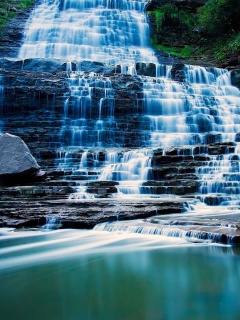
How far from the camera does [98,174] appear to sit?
13.0 meters

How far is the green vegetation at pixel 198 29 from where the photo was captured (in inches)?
1045

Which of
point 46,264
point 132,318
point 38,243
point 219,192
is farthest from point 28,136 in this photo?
point 132,318

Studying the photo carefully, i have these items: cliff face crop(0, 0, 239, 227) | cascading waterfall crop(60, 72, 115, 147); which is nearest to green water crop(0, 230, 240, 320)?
cliff face crop(0, 0, 239, 227)

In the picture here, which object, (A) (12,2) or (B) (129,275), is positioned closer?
(B) (129,275)

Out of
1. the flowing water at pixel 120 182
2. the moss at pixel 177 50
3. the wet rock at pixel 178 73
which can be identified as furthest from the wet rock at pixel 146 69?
the moss at pixel 177 50

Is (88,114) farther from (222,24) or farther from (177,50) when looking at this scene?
(222,24)

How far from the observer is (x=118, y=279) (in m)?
4.49

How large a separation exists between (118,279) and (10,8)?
3226cm

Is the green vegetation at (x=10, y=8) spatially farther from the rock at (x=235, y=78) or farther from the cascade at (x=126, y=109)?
the rock at (x=235, y=78)

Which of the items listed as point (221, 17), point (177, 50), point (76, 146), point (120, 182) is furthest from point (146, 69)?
point (120, 182)

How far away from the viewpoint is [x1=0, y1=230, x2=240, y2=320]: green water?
3422 millimetres

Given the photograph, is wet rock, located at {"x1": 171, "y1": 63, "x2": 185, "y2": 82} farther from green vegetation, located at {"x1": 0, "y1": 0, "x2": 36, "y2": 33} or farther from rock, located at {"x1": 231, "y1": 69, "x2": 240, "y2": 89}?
green vegetation, located at {"x1": 0, "y1": 0, "x2": 36, "y2": 33}

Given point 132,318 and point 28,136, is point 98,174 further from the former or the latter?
point 132,318

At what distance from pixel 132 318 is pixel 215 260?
7.46 ft
